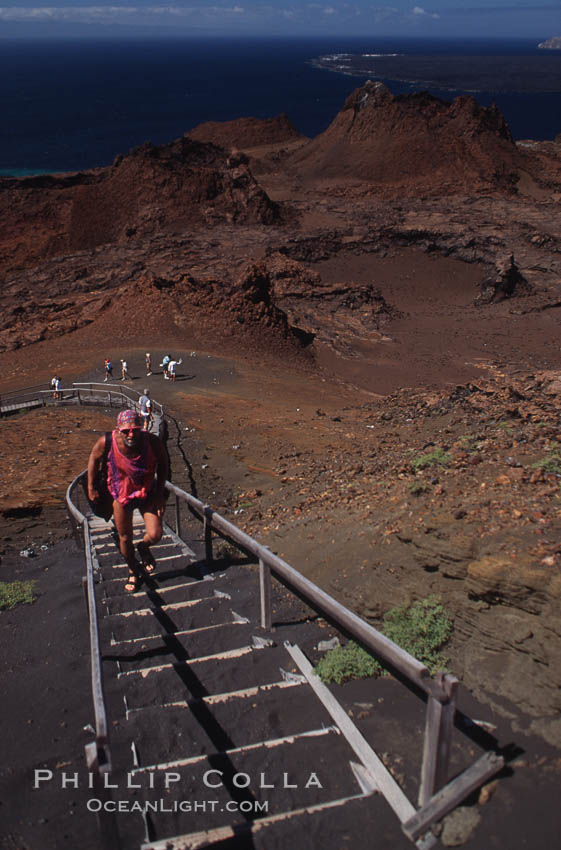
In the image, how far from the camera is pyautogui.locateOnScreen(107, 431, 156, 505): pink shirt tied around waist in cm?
585

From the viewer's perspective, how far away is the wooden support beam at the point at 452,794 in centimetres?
299

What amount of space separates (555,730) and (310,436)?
11.3 m

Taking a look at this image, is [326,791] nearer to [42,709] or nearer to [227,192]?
[42,709]

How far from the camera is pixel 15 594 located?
6754mm

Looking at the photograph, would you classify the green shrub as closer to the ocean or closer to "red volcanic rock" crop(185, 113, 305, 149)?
the ocean

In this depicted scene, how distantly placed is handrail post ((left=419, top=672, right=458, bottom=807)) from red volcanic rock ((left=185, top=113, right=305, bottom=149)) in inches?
3849

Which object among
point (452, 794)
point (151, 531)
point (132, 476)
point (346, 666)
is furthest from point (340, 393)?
point (452, 794)

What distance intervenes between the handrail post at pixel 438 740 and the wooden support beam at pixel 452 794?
44 millimetres

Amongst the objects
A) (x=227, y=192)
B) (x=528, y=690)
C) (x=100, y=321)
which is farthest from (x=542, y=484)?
(x=227, y=192)

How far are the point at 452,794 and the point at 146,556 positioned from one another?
3859 mm

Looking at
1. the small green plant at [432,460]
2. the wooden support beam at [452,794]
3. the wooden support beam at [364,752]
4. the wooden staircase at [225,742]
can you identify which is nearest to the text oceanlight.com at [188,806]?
the wooden staircase at [225,742]

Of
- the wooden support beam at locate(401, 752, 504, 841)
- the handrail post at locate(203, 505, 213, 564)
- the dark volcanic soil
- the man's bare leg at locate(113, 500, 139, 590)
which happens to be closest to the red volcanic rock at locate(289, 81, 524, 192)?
the dark volcanic soil

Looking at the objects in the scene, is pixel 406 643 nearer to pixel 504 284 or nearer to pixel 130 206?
pixel 504 284

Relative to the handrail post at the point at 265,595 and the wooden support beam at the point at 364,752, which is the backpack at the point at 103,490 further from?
the wooden support beam at the point at 364,752
